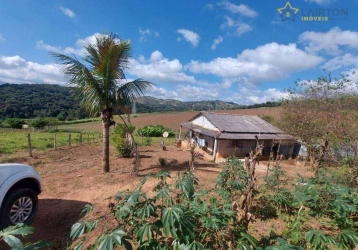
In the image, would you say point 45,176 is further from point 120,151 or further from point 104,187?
point 120,151

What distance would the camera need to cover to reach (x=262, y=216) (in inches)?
177

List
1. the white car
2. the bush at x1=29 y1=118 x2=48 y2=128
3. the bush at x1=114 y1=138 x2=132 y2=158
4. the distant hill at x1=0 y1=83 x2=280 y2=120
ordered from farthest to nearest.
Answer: the distant hill at x1=0 y1=83 x2=280 y2=120
the bush at x1=29 y1=118 x2=48 y2=128
the bush at x1=114 y1=138 x2=132 y2=158
the white car

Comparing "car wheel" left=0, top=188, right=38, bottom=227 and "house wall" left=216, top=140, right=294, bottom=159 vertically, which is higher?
"car wheel" left=0, top=188, right=38, bottom=227

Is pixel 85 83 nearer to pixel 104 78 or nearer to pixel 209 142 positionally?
pixel 104 78

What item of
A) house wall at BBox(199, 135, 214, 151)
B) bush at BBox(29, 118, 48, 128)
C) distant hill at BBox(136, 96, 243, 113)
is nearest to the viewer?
house wall at BBox(199, 135, 214, 151)

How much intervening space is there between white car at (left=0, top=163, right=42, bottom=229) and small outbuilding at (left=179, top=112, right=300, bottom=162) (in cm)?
1152

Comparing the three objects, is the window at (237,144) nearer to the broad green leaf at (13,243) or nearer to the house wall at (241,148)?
the house wall at (241,148)

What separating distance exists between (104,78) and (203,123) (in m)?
11.7

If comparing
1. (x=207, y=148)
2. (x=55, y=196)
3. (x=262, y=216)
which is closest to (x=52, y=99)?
(x=207, y=148)

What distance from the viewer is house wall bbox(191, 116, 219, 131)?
1614cm

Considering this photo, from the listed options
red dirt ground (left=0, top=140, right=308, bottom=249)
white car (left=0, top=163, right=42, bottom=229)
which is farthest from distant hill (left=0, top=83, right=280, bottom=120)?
white car (left=0, top=163, right=42, bottom=229)

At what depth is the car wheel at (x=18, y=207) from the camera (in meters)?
3.40

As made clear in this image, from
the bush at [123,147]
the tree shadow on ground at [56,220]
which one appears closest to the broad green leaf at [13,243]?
the tree shadow on ground at [56,220]

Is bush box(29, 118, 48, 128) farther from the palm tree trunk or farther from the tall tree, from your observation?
the tall tree
